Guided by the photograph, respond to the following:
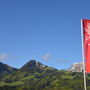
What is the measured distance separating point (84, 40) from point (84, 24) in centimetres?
139

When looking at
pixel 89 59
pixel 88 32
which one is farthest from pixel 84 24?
pixel 89 59

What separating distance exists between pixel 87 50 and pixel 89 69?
1.60m

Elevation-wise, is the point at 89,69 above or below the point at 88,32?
below

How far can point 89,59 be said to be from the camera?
2538 cm

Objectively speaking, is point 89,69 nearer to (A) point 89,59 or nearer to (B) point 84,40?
(A) point 89,59

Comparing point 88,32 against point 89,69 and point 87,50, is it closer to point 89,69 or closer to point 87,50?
point 87,50

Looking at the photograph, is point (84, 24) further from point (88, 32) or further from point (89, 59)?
point (89, 59)

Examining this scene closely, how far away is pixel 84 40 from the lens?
25.3m

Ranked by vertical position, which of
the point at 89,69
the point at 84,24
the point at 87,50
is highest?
the point at 84,24

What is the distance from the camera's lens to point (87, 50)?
83.3ft

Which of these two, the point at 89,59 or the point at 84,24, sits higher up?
the point at 84,24

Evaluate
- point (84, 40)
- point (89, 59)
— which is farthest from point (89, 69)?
point (84, 40)

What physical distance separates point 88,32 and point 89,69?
10.2 ft

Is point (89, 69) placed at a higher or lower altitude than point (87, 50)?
lower
